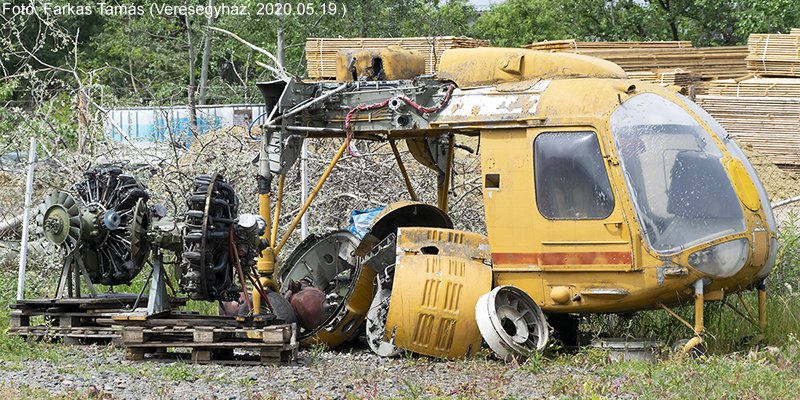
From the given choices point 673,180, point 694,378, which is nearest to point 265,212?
point 673,180

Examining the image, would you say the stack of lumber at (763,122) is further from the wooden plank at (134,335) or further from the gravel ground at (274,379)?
the wooden plank at (134,335)

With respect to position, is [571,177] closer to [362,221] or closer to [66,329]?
[362,221]

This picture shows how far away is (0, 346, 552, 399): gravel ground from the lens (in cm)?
832

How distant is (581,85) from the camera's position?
10133 mm

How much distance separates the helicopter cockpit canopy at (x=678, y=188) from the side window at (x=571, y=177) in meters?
0.23

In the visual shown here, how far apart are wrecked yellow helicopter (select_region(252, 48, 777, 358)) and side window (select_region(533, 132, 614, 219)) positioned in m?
0.01

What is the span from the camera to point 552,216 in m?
9.91

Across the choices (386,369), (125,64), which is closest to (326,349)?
(386,369)

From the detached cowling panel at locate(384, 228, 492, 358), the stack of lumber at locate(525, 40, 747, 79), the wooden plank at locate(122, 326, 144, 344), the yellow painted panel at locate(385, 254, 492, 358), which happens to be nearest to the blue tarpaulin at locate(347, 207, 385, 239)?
the detached cowling panel at locate(384, 228, 492, 358)

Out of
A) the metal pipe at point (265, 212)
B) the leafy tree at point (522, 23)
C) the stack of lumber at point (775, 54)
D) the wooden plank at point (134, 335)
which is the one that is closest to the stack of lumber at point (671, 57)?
the stack of lumber at point (775, 54)

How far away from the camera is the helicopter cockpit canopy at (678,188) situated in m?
9.54

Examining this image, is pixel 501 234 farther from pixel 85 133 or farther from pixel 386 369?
pixel 85 133

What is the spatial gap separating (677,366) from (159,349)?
14.9 ft

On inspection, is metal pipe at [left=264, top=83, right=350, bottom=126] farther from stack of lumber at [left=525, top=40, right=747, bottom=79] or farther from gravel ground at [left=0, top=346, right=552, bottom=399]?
stack of lumber at [left=525, top=40, right=747, bottom=79]
